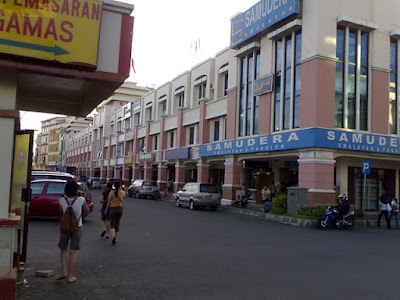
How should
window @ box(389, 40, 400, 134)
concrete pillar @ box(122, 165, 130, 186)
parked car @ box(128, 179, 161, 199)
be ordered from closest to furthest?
window @ box(389, 40, 400, 134)
parked car @ box(128, 179, 161, 199)
concrete pillar @ box(122, 165, 130, 186)

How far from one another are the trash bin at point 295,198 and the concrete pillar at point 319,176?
1.17ft

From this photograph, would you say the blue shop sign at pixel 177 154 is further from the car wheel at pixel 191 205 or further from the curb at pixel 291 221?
Result: the curb at pixel 291 221

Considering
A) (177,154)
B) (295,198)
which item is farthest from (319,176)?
(177,154)

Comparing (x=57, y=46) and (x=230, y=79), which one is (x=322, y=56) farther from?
(x=57, y=46)

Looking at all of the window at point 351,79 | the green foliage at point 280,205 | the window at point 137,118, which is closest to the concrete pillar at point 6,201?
the green foliage at point 280,205

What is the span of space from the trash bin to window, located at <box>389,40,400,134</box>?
284 inches

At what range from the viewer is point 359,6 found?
22391 millimetres

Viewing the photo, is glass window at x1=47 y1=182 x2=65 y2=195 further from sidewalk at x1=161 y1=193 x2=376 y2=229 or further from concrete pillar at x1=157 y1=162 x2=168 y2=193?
concrete pillar at x1=157 y1=162 x2=168 y2=193

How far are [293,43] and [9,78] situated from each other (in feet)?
64.5

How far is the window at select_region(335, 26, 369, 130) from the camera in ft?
71.5

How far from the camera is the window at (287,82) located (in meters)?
22.5

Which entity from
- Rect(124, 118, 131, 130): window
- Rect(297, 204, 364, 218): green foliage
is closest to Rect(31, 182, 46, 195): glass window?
Rect(297, 204, 364, 218): green foliage

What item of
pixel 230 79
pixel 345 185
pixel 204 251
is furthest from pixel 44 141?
pixel 204 251

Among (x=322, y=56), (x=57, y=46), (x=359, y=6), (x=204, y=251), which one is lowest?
(x=204, y=251)
